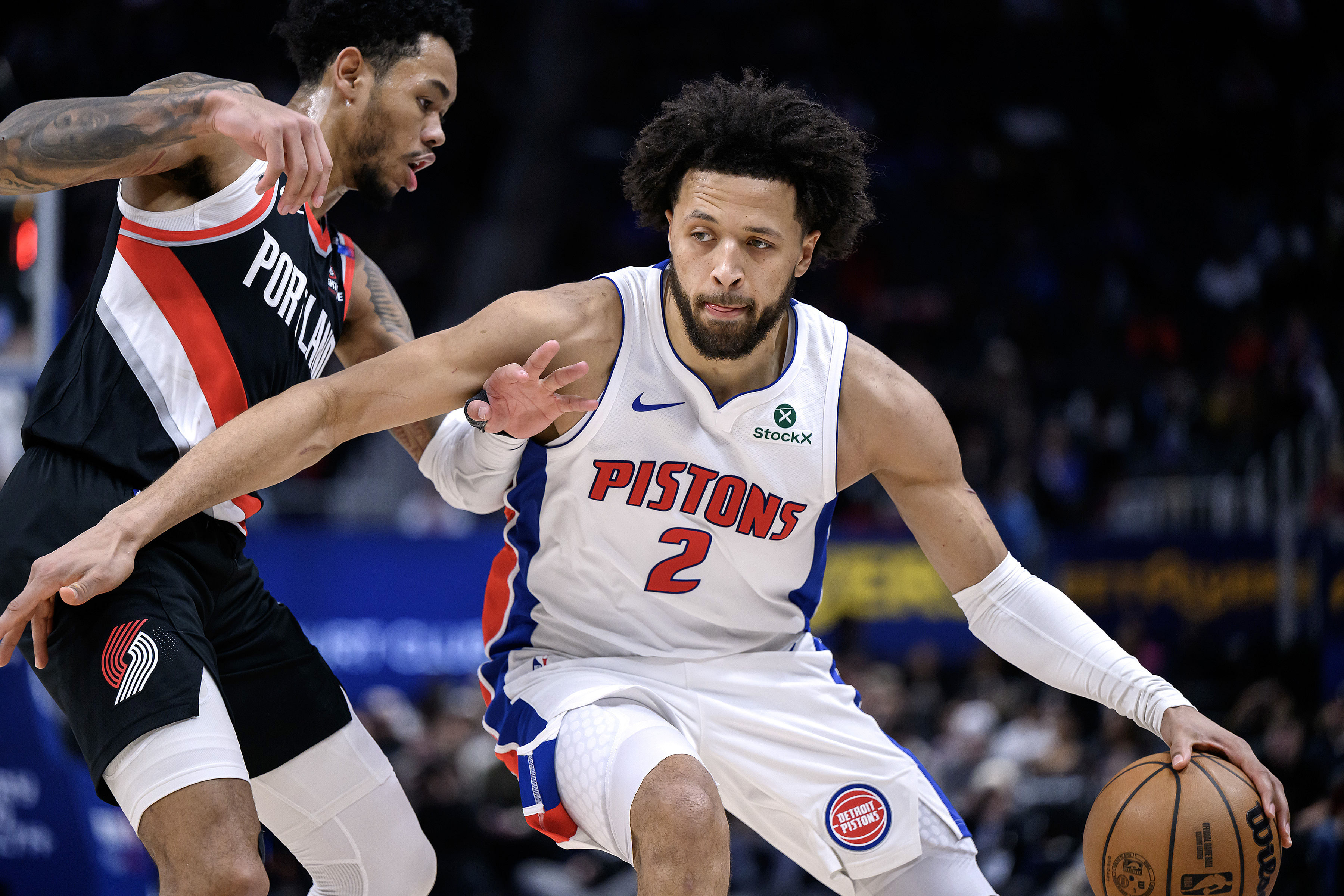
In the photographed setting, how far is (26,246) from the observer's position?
7473 mm

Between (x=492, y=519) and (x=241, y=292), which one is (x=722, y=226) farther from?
(x=492, y=519)

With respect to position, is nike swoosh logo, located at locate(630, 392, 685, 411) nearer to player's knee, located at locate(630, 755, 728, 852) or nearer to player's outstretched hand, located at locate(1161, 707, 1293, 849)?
player's knee, located at locate(630, 755, 728, 852)

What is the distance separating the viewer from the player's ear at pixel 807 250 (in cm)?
402

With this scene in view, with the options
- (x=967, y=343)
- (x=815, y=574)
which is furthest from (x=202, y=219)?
(x=967, y=343)

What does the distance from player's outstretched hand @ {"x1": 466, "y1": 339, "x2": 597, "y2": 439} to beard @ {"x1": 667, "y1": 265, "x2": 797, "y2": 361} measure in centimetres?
35

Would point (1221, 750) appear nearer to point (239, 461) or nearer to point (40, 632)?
point (239, 461)

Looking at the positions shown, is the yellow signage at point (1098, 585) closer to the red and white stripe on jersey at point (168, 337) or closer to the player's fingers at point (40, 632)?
the red and white stripe on jersey at point (168, 337)

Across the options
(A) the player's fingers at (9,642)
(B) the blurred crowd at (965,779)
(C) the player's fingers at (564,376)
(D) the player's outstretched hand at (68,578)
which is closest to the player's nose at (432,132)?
(C) the player's fingers at (564,376)

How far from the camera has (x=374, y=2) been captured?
13.3 feet

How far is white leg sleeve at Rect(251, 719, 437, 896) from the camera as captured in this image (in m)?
3.89

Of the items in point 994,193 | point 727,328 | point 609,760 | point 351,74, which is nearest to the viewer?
point 609,760

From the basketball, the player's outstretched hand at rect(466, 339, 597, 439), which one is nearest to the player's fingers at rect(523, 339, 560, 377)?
the player's outstretched hand at rect(466, 339, 597, 439)

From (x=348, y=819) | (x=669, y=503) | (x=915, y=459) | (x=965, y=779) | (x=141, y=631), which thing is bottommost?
(x=965, y=779)

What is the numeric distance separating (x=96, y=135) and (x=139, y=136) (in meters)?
0.10
